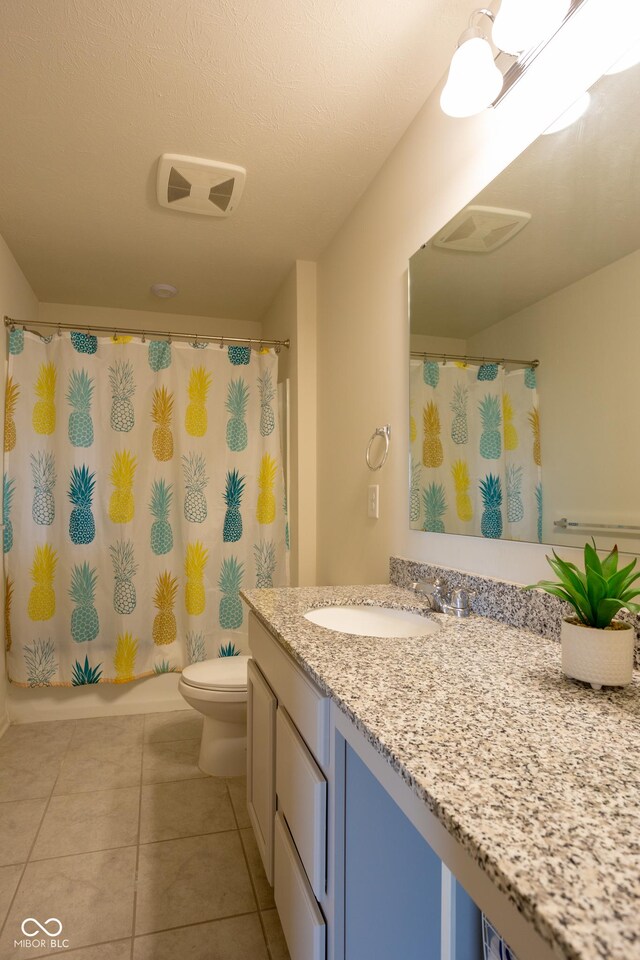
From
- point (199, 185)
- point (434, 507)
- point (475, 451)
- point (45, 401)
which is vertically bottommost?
point (434, 507)

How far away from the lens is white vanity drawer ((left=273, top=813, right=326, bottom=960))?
985mm

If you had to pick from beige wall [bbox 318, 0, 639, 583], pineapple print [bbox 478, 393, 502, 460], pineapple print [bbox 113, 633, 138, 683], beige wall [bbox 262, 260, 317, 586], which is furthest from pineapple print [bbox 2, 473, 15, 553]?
pineapple print [bbox 478, 393, 502, 460]

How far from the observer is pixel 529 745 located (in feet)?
2.14

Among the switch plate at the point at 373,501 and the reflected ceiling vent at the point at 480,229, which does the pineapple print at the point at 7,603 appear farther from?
the reflected ceiling vent at the point at 480,229

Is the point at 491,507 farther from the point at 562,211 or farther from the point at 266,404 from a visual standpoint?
the point at 266,404

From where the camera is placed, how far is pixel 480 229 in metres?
1.43

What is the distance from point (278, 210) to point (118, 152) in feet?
2.15

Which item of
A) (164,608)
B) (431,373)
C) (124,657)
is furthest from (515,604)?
(124,657)

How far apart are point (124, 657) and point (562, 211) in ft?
8.65

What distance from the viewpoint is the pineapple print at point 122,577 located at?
2.73 meters

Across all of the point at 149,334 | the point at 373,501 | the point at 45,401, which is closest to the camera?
the point at 373,501

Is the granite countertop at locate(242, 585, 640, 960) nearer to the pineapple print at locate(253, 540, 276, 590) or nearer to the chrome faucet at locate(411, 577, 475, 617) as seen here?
the chrome faucet at locate(411, 577, 475, 617)

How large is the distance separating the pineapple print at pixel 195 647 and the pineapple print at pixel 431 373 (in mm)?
1865

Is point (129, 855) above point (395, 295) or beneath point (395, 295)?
beneath
